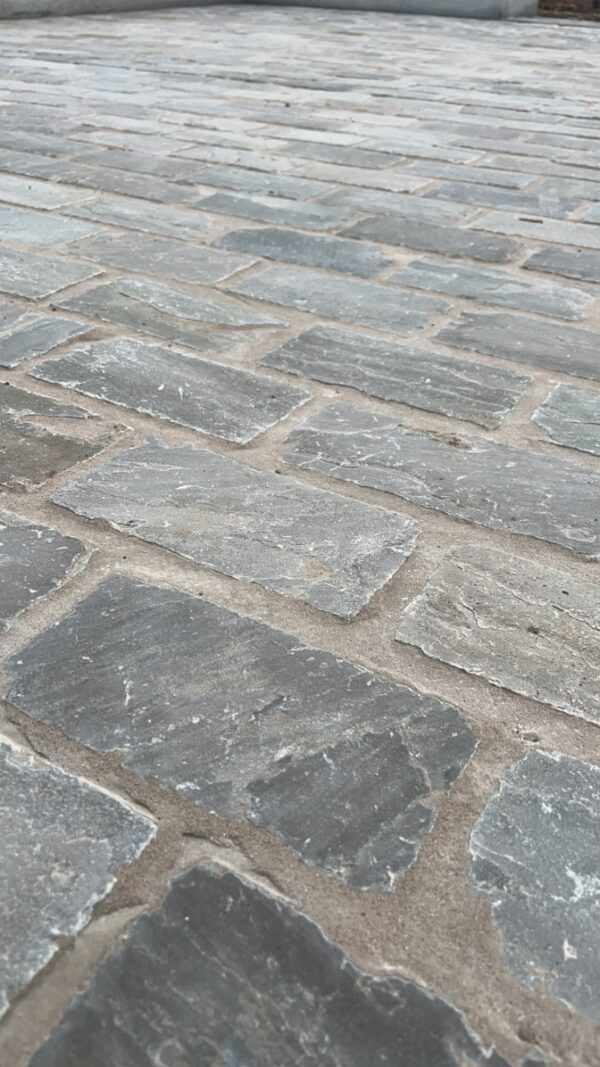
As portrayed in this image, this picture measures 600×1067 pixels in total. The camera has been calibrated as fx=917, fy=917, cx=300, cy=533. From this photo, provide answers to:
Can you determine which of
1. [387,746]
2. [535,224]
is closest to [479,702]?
[387,746]

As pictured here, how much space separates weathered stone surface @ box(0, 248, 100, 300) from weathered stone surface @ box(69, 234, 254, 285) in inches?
4.0

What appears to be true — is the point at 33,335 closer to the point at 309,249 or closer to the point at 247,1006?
the point at 309,249

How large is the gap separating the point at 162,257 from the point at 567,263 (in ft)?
4.45

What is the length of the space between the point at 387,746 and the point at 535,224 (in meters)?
2.72

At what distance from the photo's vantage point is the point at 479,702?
4.55ft

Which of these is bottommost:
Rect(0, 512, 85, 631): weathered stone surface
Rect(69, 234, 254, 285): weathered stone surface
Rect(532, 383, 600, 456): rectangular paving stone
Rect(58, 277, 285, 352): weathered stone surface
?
Rect(532, 383, 600, 456): rectangular paving stone

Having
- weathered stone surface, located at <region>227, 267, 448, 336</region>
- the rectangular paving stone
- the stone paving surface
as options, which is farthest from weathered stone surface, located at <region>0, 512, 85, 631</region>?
weathered stone surface, located at <region>227, 267, 448, 336</region>

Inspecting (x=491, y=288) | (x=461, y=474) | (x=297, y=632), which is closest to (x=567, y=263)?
(x=491, y=288)

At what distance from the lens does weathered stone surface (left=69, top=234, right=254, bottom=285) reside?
2.91m

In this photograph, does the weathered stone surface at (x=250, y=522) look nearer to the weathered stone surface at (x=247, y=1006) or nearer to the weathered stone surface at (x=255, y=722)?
the weathered stone surface at (x=255, y=722)

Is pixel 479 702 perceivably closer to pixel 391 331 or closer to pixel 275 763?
pixel 275 763

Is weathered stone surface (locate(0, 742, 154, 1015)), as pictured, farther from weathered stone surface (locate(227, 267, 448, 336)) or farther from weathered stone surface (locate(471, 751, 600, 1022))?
weathered stone surface (locate(227, 267, 448, 336))

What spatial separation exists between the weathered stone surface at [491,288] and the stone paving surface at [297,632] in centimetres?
2

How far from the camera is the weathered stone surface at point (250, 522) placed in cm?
163
